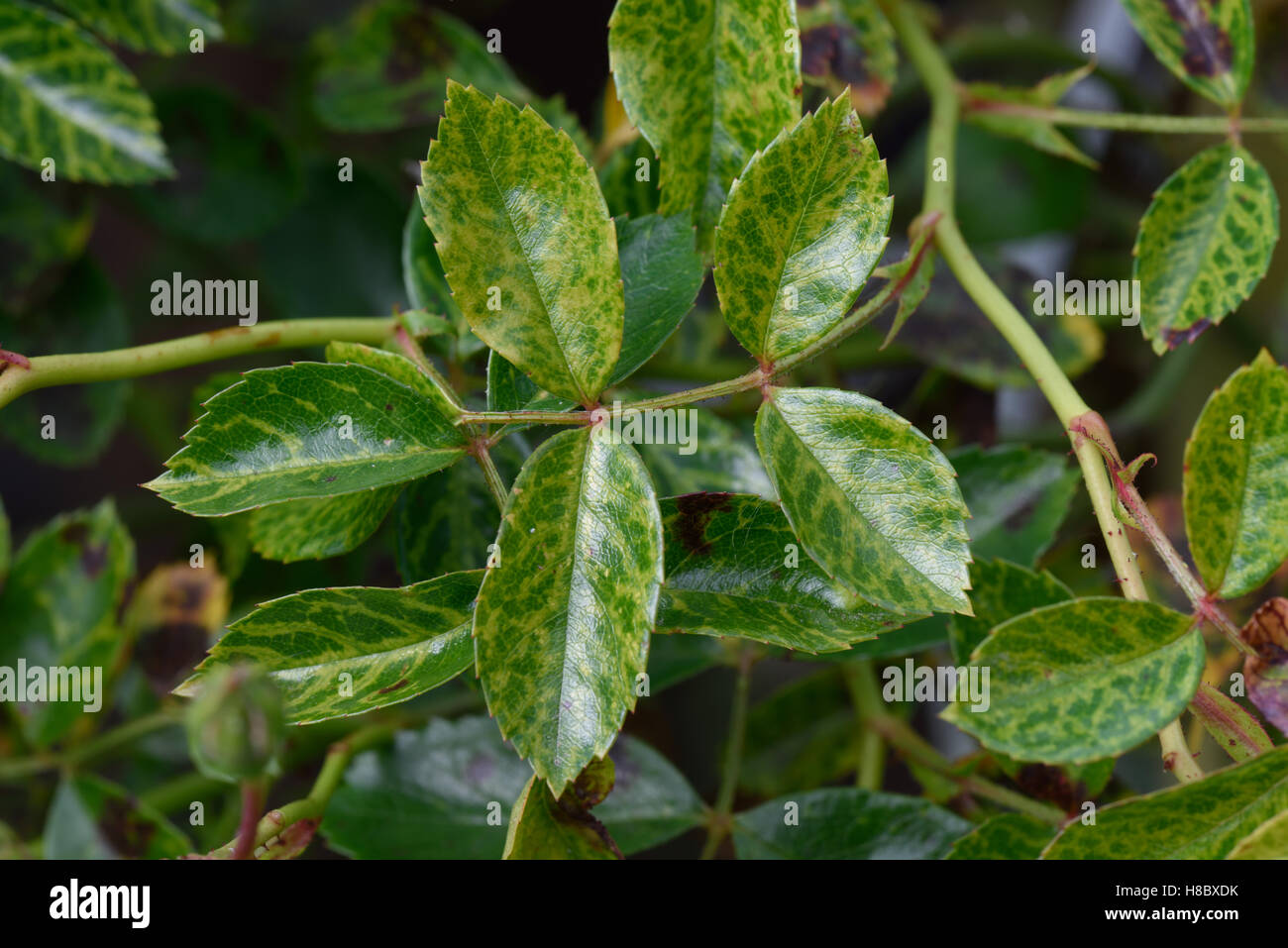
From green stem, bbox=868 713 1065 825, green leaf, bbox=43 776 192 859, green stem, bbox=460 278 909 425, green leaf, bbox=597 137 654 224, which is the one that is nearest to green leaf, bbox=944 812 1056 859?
green stem, bbox=868 713 1065 825

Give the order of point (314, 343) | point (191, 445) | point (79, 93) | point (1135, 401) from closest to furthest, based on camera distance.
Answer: point (191, 445) < point (314, 343) < point (79, 93) < point (1135, 401)

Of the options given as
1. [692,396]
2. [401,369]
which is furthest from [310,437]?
[692,396]

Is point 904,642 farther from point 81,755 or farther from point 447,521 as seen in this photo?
point 81,755

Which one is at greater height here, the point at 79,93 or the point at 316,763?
the point at 79,93

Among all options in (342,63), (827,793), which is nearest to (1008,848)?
(827,793)

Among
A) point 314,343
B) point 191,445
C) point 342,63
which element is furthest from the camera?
point 342,63

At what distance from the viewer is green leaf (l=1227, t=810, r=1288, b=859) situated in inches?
13.5

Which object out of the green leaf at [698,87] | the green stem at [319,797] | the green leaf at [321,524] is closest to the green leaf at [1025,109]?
the green leaf at [698,87]

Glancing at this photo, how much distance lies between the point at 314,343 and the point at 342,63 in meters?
0.39

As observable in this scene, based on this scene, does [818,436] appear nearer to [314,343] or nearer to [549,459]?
[549,459]

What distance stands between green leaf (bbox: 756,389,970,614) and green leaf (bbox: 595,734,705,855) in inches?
10.5

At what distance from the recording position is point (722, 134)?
51 cm

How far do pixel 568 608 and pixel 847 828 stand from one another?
26 cm

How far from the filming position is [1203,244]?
58cm
